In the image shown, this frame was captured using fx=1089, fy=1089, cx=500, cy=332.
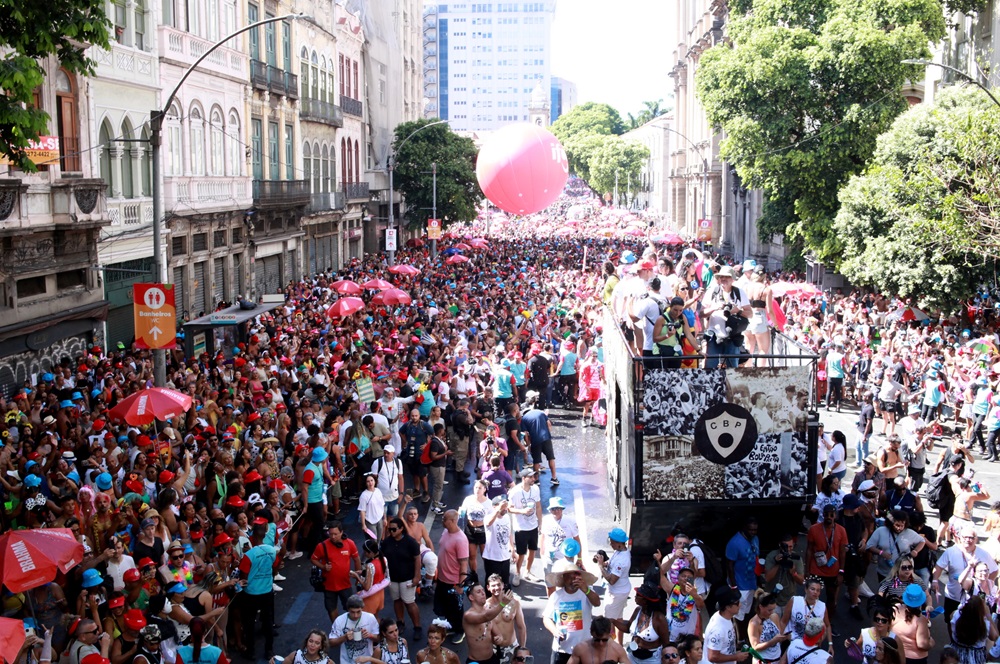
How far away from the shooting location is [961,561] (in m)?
10.4

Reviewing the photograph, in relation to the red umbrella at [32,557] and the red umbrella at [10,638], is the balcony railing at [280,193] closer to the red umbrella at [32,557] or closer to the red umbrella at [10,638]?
the red umbrella at [32,557]

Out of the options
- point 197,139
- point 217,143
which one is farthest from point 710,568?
point 217,143

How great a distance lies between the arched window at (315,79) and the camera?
140 feet

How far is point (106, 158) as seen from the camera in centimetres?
2350

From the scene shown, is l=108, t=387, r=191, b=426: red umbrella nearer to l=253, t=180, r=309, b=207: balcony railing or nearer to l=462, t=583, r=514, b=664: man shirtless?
l=462, t=583, r=514, b=664: man shirtless

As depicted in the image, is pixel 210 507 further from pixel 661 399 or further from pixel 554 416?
pixel 554 416

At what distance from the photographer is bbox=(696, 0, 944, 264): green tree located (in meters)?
31.7

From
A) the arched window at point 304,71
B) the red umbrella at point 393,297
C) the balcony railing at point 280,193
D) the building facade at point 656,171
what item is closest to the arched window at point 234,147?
the balcony railing at point 280,193

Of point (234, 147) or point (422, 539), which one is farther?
point (234, 147)

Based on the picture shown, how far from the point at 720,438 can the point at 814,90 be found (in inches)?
962

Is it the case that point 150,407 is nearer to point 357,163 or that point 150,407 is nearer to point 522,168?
point 522,168

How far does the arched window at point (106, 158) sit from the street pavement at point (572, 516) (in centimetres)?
1090

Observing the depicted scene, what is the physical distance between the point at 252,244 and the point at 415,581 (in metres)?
25.2

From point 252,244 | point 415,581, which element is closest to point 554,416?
point 415,581
